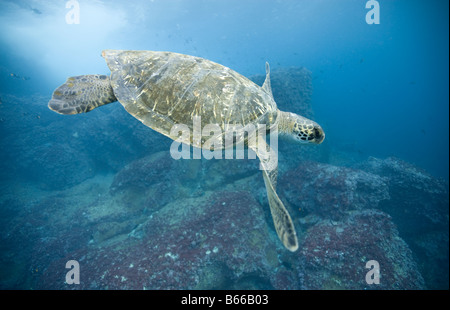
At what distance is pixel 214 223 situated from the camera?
5062 mm

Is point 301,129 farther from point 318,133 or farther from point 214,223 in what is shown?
point 214,223

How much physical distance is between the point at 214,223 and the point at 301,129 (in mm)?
3581

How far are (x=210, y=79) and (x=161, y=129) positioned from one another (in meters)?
1.24

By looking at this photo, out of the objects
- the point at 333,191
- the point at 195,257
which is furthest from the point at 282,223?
the point at 333,191

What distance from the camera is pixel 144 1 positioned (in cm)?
2256

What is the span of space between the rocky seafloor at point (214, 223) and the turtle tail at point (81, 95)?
151 inches

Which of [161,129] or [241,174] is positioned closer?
[161,129]

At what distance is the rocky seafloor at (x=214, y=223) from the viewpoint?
4070 millimetres

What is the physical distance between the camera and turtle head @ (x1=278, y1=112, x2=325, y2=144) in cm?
378

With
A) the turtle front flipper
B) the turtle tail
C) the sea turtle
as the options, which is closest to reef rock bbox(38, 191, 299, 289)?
the sea turtle

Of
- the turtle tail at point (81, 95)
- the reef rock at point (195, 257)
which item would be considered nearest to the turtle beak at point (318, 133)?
the reef rock at point (195, 257)
